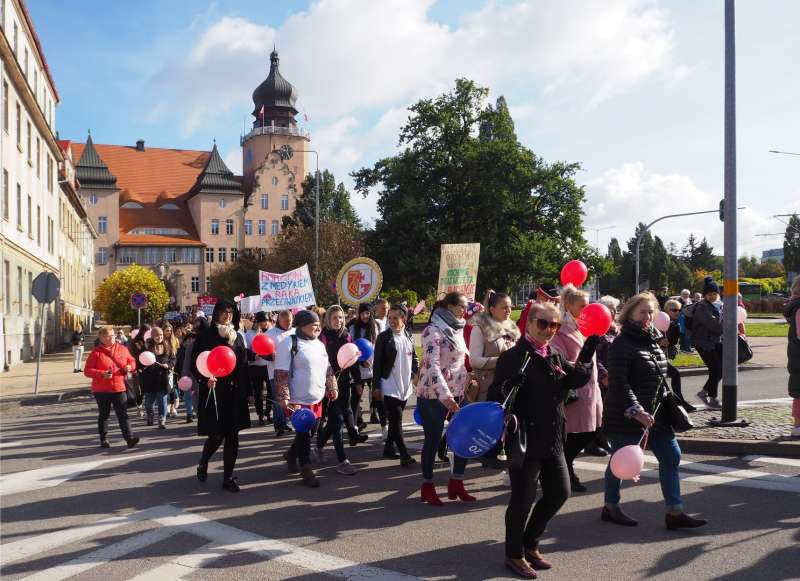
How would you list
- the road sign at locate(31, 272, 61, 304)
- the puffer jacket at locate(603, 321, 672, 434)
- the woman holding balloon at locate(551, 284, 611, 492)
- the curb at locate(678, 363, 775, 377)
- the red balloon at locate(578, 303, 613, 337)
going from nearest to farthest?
the puffer jacket at locate(603, 321, 672, 434)
the red balloon at locate(578, 303, 613, 337)
the woman holding balloon at locate(551, 284, 611, 492)
the curb at locate(678, 363, 775, 377)
the road sign at locate(31, 272, 61, 304)

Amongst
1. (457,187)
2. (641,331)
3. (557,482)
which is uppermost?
(457,187)

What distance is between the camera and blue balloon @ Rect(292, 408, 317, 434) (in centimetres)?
749


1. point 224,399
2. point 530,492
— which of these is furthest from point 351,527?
point 224,399

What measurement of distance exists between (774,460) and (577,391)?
A: 291 cm

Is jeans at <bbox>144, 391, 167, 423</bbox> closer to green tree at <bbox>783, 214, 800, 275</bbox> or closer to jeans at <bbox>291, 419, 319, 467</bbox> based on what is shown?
jeans at <bbox>291, 419, 319, 467</bbox>

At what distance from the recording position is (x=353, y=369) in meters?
9.87

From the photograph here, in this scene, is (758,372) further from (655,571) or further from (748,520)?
(655,571)

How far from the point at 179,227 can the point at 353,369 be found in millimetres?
87746

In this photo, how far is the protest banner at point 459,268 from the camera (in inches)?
609

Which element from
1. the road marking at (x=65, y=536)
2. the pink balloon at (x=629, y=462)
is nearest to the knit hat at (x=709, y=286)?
the pink balloon at (x=629, y=462)

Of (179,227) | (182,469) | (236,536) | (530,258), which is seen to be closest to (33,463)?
(182,469)

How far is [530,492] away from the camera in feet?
15.5

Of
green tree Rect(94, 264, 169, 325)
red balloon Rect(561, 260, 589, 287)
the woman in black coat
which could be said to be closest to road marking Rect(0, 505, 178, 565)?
the woman in black coat

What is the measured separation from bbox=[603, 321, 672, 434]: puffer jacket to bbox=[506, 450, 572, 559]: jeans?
0.91 m
